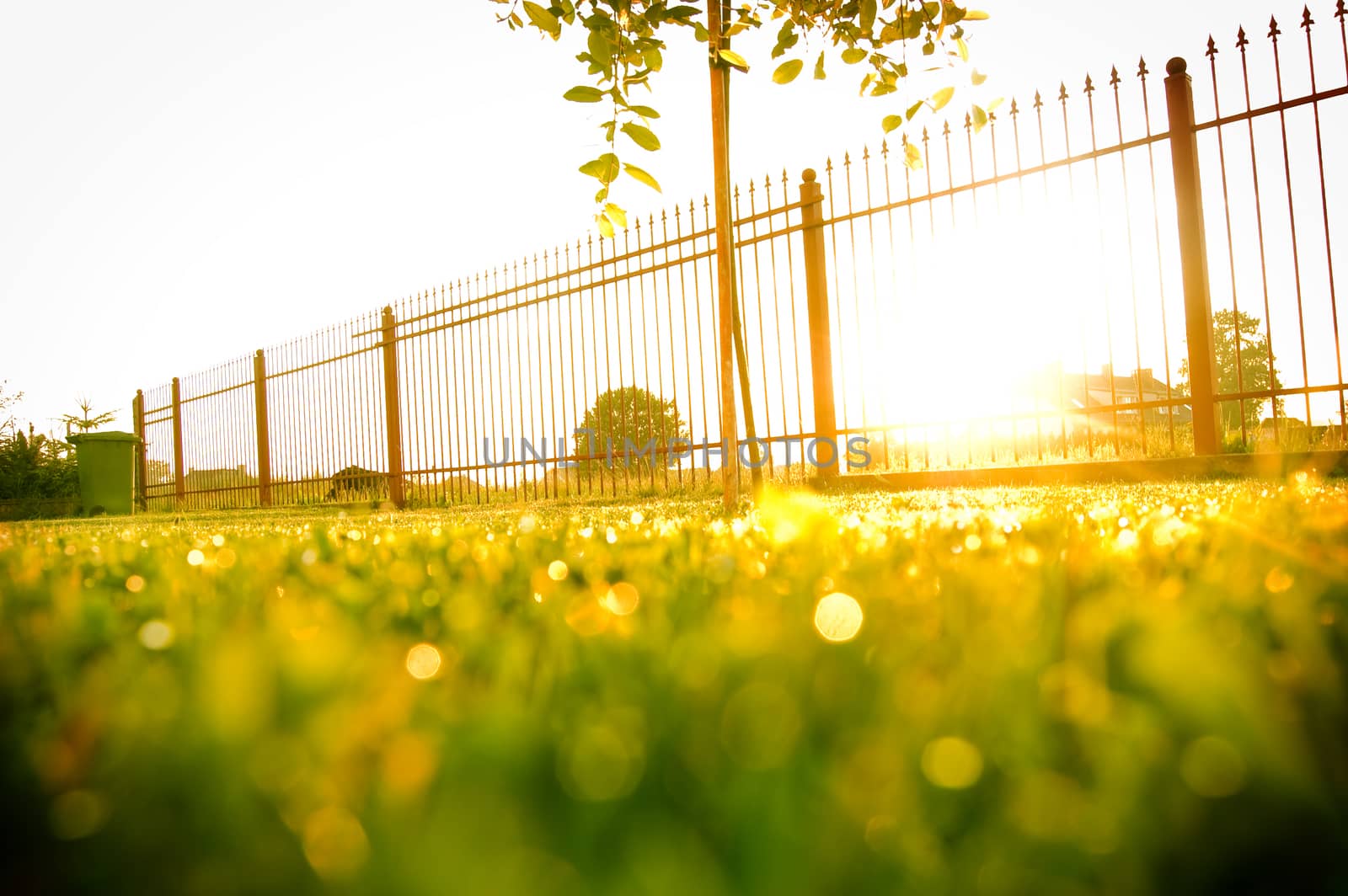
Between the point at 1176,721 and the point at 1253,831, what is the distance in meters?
0.10

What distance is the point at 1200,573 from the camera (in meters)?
1.01

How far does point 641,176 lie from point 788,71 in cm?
66

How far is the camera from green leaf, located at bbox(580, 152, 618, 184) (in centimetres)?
261

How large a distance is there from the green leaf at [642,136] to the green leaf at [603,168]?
0.10 m

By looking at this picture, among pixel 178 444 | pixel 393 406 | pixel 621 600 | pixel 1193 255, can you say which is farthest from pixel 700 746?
pixel 178 444

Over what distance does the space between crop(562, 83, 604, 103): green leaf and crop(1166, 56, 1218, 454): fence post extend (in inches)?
205

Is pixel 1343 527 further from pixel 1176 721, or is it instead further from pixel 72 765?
pixel 72 765

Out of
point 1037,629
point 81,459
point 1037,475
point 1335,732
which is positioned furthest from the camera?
point 81,459

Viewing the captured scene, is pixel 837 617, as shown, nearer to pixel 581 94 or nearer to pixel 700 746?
pixel 700 746

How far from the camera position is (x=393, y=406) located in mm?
11102

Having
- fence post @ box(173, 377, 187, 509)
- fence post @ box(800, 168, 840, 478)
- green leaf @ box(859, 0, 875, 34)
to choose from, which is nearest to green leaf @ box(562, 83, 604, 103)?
green leaf @ box(859, 0, 875, 34)

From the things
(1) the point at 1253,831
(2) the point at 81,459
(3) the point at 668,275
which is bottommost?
(1) the point at 1253,831

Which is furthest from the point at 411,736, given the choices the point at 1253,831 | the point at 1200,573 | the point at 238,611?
the point at 1200,573

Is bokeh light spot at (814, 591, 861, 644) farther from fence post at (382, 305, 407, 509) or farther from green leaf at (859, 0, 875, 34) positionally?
fence post at (382, 305, 407, 509)
